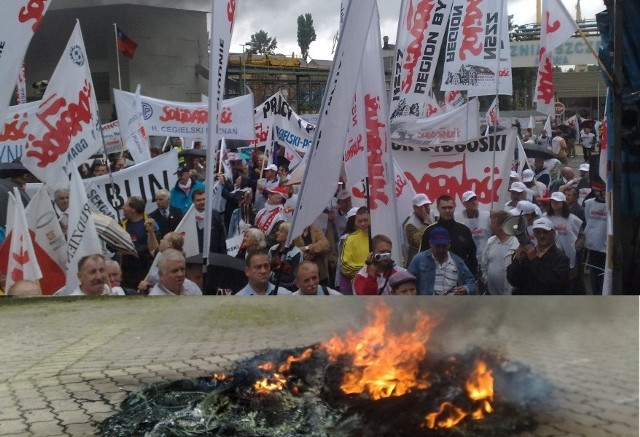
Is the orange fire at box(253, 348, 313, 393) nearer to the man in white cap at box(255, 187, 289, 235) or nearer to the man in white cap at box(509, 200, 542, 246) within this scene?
the man in white cap at box(509, 200, 542, 246)

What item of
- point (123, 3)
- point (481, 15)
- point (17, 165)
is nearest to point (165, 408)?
point (123, 3)

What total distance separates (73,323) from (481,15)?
5955 mm

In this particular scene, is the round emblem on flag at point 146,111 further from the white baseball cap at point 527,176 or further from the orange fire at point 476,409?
the orange fire at point 476,409

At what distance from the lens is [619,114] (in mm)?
3012

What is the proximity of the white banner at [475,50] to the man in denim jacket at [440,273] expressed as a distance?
13.6ft

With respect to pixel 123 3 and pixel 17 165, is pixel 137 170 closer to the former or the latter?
pixel 17 165

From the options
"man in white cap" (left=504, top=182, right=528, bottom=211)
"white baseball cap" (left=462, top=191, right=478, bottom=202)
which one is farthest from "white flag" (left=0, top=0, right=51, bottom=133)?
"man in white cap" (left=504, top=182, right=528, bottom=211)

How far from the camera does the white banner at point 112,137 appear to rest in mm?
10234

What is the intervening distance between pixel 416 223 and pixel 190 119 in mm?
4940

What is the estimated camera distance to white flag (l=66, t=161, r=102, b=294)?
355cm

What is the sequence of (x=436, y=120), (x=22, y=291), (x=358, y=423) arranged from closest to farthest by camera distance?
(x=358, y=423) → (x=22, y=291) → (x=436, y=120)

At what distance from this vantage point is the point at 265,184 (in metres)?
9.12

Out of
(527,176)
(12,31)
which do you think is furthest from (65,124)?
(527,176)

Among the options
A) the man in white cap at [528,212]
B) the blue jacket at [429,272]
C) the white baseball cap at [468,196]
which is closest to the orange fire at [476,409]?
the blue jacket at [429,272]
